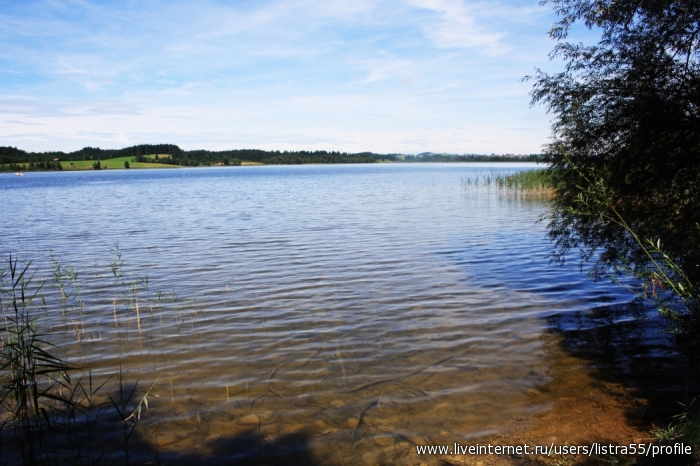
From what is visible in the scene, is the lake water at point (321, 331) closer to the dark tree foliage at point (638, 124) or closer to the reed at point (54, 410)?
the reed at point (54, 410)

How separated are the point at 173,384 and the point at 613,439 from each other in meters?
5.24

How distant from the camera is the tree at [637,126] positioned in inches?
303

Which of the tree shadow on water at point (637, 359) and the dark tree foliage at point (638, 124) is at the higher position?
the dark tree foliage at point (638, 124)

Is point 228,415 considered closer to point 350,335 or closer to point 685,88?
point 350,335

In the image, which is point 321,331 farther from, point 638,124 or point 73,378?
point 638,124

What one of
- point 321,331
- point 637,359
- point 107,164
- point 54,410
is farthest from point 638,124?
point 107,164

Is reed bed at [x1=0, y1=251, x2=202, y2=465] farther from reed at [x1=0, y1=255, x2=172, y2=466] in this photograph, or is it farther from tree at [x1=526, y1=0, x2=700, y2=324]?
tree at [x1=526, y1=0, x2=700, y2=324]

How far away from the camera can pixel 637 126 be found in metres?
8.33

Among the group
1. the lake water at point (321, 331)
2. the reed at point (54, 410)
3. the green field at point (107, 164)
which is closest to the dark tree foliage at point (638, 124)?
the lake water at point (321, 331)

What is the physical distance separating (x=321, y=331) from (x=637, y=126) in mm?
6565

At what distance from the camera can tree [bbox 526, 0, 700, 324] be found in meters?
7.68

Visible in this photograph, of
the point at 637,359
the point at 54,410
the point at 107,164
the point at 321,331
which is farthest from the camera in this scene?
A: the point at 107,164

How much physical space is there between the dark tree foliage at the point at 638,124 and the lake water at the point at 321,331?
219 centimetres

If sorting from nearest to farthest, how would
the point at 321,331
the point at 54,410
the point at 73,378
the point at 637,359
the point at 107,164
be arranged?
1. the point at 54,410
2. the point at 73,378
3. the point at 637,359
4. the point at 321,331
5. the point at 107,164
